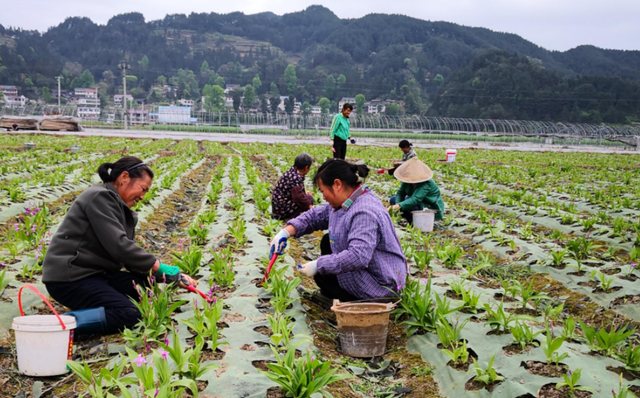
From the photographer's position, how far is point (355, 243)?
170 inches

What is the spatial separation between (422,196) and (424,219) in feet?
1.25

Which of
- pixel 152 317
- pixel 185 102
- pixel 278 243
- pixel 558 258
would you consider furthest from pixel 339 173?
pixel 185 102

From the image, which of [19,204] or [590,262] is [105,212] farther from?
[19,204]

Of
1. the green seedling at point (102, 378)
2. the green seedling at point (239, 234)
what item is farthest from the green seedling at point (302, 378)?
the green seedling at point (239, 234)

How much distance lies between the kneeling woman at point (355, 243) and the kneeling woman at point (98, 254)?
122 cm

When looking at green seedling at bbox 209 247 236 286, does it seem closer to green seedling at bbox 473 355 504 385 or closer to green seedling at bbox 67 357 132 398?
green seedling at bbox 67 357 132 398

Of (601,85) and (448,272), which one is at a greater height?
(601,85)

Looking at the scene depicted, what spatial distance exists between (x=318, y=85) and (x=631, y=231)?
140 m

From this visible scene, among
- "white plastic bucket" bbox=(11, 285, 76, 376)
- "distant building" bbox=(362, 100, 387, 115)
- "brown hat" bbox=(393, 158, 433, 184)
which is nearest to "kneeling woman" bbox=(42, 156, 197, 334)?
"white plastic bucket" bbox=(11, 285, 76, 376)

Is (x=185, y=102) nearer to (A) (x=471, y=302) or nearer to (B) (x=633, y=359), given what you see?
(A) (x=471, y=302)

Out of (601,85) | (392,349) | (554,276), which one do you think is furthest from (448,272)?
(601,85)

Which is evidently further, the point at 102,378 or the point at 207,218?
the point at 207,218

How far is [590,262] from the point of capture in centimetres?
647

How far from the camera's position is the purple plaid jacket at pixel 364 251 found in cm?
432
